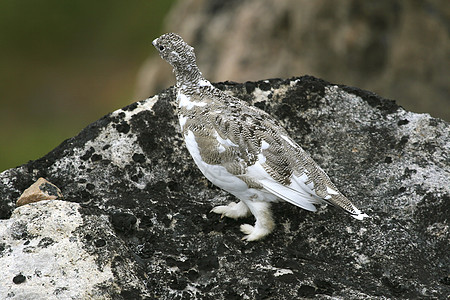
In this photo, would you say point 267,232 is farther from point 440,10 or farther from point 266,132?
point 440,10

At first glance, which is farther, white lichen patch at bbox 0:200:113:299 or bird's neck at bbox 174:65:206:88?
bird's neck at bbox 174:65:206:88

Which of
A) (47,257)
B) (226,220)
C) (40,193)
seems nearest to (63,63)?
(40,193)

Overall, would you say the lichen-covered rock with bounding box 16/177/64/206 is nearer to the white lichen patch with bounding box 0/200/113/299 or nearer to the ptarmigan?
the white lichen patch with bounding box 0/200/113/299

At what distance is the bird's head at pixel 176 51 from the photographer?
3988mm

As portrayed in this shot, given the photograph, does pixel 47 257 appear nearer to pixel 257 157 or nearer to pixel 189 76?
pixel 257 157

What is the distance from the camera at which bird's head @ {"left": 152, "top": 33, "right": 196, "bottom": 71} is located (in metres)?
3.99

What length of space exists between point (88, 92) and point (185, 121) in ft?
29.4

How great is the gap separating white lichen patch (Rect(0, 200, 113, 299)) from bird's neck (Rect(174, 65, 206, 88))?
1.14 metres

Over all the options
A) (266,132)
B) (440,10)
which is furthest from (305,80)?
(440,10)

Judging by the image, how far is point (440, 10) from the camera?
733 centimetres

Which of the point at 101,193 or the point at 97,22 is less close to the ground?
the point at 97,22

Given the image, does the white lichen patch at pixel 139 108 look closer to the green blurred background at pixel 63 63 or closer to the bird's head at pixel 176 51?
the bird's head at pixel 176 51

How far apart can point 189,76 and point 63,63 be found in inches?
364

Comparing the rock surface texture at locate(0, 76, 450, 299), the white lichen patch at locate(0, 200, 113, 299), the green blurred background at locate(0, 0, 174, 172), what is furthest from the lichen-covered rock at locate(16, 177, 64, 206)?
the green blurred background at locate(0, 0, 174, 172)
